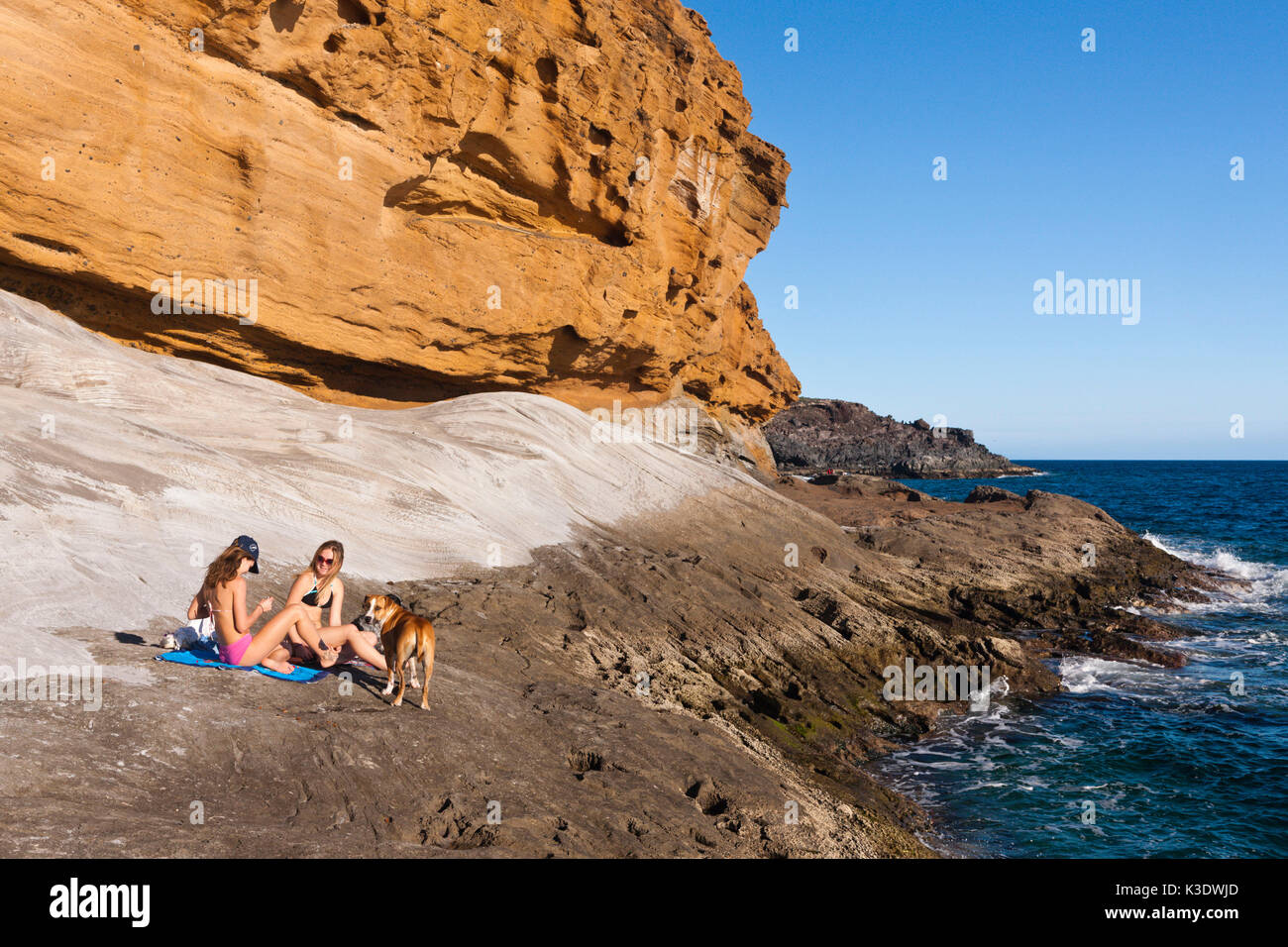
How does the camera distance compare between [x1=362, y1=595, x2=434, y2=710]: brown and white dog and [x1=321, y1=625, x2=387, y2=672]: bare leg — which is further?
[x1=321, y1=625, x2=387, y2=672]: bare leg

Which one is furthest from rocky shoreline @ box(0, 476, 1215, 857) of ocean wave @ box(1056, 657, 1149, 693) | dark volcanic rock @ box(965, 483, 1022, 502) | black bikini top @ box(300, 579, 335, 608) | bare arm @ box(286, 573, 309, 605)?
dark volcanic rock @ box(965, 483, 1022, 502)

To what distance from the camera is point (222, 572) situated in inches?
296

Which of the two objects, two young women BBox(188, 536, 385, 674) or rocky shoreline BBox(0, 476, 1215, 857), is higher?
two young women BBox(188, 536, 385, 674)

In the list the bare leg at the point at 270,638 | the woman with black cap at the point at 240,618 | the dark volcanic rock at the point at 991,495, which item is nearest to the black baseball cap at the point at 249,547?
the woman with black cap at the point at 240,618

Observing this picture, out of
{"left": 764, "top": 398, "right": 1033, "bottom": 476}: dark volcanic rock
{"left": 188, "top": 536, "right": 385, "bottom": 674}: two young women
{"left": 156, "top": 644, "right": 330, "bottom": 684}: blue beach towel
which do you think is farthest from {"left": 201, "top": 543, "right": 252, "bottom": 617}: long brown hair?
{"left": 764, "top": 398, "right": 1033, "bottom": 476}: dark volcanic rock

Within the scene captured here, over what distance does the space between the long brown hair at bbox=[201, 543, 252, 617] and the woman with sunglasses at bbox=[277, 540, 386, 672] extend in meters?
0.56

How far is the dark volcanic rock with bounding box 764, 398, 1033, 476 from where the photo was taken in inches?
3789

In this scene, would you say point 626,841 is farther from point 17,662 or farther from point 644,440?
point 644,440

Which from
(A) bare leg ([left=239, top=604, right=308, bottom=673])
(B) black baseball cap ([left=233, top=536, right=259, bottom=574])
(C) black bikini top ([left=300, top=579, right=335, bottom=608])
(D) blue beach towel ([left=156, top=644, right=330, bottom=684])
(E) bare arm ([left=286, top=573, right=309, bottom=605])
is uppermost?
(B) black baseball cap ([left=233, top=536, right=259, bottom=574])
